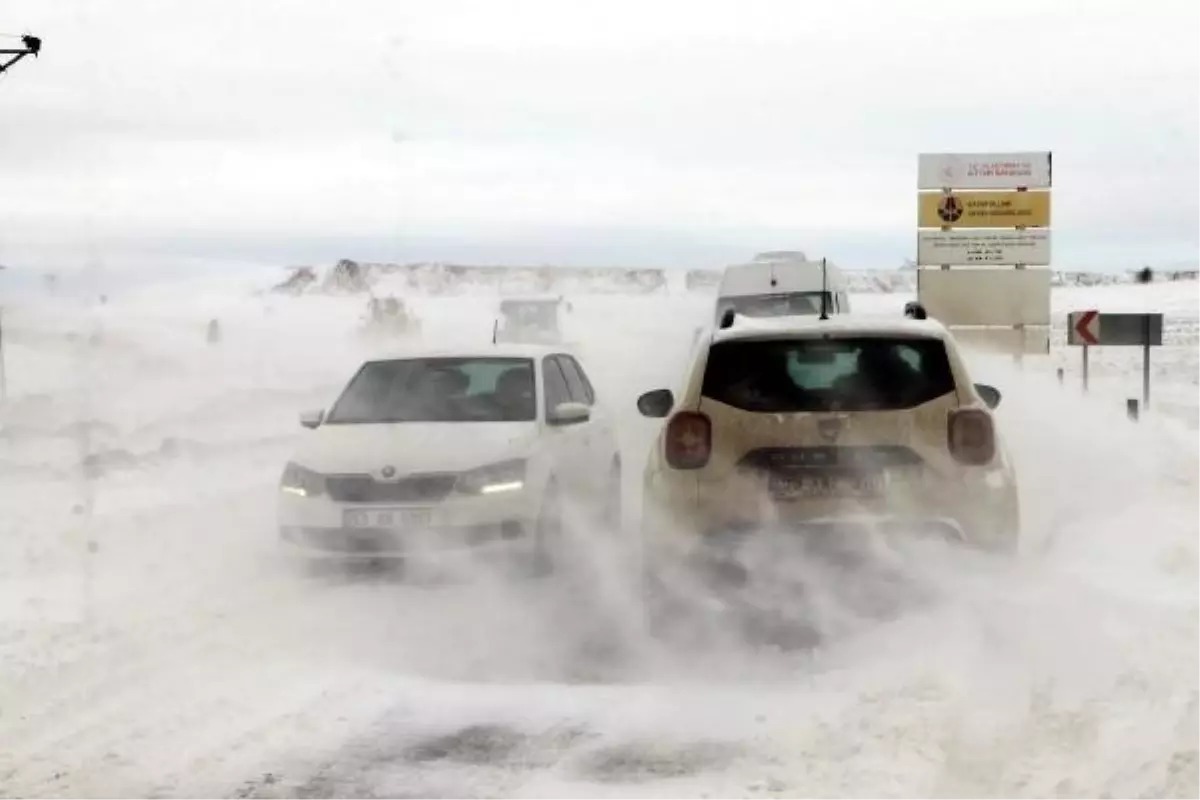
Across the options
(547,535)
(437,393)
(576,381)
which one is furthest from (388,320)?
(547,535)

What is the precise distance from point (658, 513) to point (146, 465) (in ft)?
35.2

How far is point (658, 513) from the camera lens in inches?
276

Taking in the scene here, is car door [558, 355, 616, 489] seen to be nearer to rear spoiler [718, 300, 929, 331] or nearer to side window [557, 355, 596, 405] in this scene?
side window [557, 355, 596, 405]

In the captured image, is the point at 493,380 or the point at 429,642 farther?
the point at 493,380

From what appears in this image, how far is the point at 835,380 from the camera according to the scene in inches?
279

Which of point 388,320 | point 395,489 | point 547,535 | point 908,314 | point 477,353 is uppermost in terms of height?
point 908,314

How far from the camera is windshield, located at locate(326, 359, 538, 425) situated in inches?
396

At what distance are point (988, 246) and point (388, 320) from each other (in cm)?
2376

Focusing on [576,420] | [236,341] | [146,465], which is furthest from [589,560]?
[236,341]

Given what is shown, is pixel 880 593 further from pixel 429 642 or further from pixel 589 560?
pixel 589 560

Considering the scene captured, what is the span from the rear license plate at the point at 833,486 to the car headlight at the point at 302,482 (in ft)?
10.9

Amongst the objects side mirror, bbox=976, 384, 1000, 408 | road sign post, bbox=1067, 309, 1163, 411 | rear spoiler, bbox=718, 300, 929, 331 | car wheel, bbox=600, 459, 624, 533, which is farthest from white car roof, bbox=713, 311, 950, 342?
road sign post, bbox=1067, 309, 1163, 411

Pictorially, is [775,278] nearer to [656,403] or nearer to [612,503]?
[612,503]

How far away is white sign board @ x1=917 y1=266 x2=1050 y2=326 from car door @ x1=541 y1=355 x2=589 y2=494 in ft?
59.7
